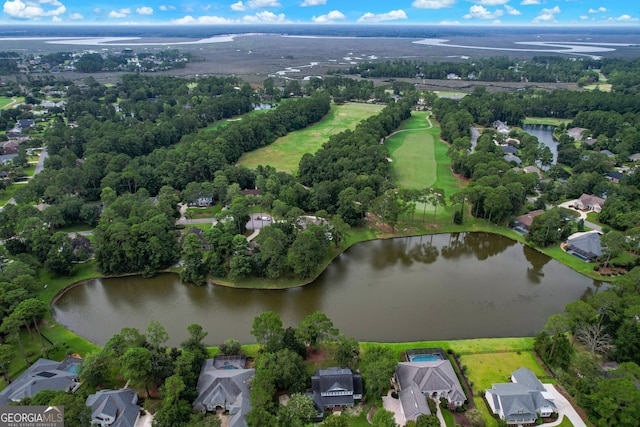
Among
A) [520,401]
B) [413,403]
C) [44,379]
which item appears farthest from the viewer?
[44,379]

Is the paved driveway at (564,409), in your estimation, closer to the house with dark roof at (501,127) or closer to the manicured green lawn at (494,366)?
the manicured green lawn at (494,366)

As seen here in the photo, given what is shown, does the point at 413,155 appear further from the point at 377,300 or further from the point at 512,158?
the point at 377,300

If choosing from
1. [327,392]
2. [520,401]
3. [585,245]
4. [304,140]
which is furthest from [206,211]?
[585,245]

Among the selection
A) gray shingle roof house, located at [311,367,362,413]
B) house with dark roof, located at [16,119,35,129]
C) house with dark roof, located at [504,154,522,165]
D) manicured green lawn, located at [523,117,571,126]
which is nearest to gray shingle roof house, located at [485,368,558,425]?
gray shingle roof house, located at [311,367,362,413]

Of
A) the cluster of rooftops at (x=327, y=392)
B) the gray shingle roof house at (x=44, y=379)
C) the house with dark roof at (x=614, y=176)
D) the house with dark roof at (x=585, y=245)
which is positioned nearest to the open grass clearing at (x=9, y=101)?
the gray shingle roof house at (x=44, y=379)

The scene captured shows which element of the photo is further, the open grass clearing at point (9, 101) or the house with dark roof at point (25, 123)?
the open grass clearing at point (9, 101)

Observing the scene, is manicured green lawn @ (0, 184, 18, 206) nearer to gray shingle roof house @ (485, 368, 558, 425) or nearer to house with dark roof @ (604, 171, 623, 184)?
gray shingle roof house @ (485, 368, 558, 425)
